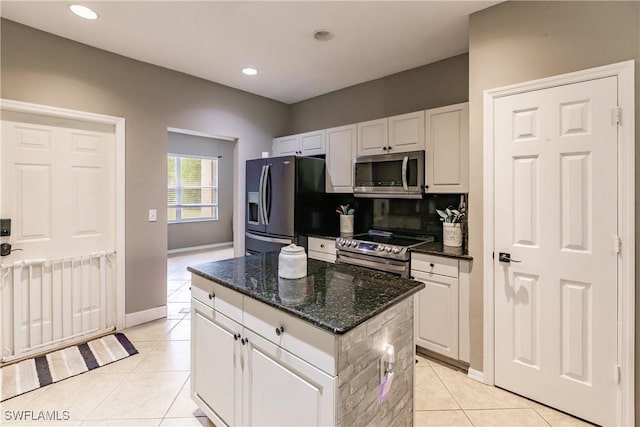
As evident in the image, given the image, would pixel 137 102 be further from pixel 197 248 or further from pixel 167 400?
pixel 197 248

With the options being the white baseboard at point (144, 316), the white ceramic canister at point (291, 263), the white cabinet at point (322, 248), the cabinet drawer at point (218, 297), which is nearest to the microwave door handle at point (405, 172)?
the white cabinet at point (322, 248)

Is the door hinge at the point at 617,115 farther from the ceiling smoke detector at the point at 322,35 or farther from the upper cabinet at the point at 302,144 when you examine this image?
the upper cabinet at the point at 302,144

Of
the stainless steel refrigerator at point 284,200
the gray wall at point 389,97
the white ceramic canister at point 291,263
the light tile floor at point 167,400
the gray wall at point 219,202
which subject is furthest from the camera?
the gray wall at point 219,202

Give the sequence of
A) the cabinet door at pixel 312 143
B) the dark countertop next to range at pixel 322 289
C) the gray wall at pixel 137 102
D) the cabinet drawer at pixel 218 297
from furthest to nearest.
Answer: the cabinet door at pixel 312 143 → the gray wall at pixel 137 102 → the cabinet drawer at pixel 218 297 → the dark countertop next to range at pixel 322 289

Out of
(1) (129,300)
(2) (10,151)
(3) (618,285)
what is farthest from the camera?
(1) (129,300)

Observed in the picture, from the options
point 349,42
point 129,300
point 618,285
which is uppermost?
point 349,42

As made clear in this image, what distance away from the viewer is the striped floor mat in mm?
2205

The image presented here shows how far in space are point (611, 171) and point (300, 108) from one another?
12.1 feet

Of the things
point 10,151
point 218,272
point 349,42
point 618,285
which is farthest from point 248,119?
point 618,285

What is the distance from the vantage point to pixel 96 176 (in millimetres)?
2973

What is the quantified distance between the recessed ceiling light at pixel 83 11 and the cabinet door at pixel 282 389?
8.64 ft

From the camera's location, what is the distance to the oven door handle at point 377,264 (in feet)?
8.77

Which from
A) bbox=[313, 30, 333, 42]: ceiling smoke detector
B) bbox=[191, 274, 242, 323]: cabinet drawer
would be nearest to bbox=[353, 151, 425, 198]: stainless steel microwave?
bbox=[313, 30, 333, 42]: ceiling smoke detector

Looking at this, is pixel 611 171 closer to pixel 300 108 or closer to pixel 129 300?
pixel 300 108
